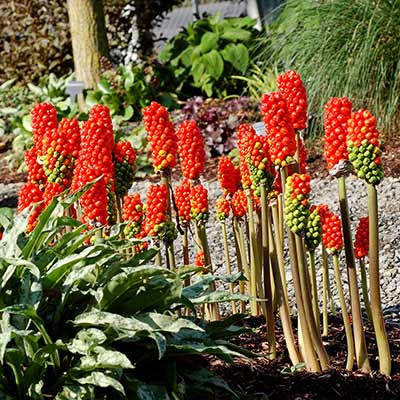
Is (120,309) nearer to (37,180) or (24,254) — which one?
(24,254)

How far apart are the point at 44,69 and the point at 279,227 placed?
9.77m

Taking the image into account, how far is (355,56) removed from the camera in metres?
7.97

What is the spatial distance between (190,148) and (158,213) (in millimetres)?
303

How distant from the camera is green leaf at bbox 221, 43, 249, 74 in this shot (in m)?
10.9

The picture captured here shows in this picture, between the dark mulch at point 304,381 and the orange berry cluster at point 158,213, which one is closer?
the dark mulch at point 304,381

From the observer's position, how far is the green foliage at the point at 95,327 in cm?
263

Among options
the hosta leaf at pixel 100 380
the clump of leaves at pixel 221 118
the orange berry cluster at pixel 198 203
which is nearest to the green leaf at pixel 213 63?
the clump of leaves at pixel 221 118

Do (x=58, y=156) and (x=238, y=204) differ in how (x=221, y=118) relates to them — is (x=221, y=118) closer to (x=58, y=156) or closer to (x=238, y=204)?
(x=238, y=204)

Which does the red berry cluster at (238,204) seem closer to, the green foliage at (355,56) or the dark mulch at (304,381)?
the dark mulch at (304,381)

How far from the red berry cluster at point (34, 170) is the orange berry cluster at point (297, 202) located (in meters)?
1.08

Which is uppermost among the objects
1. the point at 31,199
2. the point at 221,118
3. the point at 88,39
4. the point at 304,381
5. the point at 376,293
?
the point at 88,39

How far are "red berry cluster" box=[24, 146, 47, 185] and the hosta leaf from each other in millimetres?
1131

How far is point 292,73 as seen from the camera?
310cm

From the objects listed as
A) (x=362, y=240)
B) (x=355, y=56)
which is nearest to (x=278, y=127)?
(x=362, y=240)
